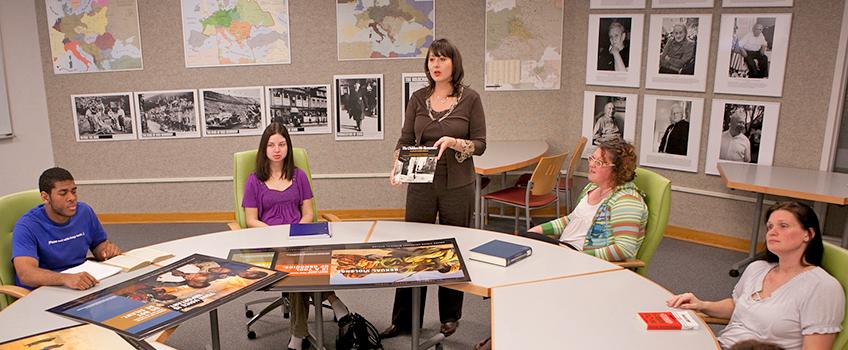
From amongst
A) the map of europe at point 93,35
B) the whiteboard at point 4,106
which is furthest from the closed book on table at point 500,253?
the whiteboard at point 4,106

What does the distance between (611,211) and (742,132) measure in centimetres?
265

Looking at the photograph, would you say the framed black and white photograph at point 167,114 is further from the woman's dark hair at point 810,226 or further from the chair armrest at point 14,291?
the woman's dark hair at point 810,226

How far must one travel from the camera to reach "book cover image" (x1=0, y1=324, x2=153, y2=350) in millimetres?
1844

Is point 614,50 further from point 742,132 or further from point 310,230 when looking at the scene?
point 310,230

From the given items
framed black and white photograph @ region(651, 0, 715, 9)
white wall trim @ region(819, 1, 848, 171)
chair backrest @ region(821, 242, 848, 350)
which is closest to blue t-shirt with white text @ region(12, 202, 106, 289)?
chair backrest @ region(821, 242, 848, 350)

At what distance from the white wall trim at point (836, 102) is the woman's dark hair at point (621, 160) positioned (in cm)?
250

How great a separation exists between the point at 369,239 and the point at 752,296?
1.59 m

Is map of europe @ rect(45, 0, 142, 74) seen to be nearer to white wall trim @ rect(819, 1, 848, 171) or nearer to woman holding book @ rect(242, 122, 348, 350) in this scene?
woman holding book @ rect(242, 122, 348, 350)

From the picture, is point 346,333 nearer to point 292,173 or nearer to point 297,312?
point 297,312

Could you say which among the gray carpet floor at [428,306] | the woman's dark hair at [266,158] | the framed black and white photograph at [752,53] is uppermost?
the framed black and white photograph at [752,53]

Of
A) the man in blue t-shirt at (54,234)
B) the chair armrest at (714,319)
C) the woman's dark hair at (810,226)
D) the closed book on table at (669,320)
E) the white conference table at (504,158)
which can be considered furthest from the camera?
the white conference table at (504,158)

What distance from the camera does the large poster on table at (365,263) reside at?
2.36 metres

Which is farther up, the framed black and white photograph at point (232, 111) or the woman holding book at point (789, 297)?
the framed black and white photograph at point (232, 111)

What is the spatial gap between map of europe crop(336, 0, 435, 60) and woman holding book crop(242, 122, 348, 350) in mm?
2249
